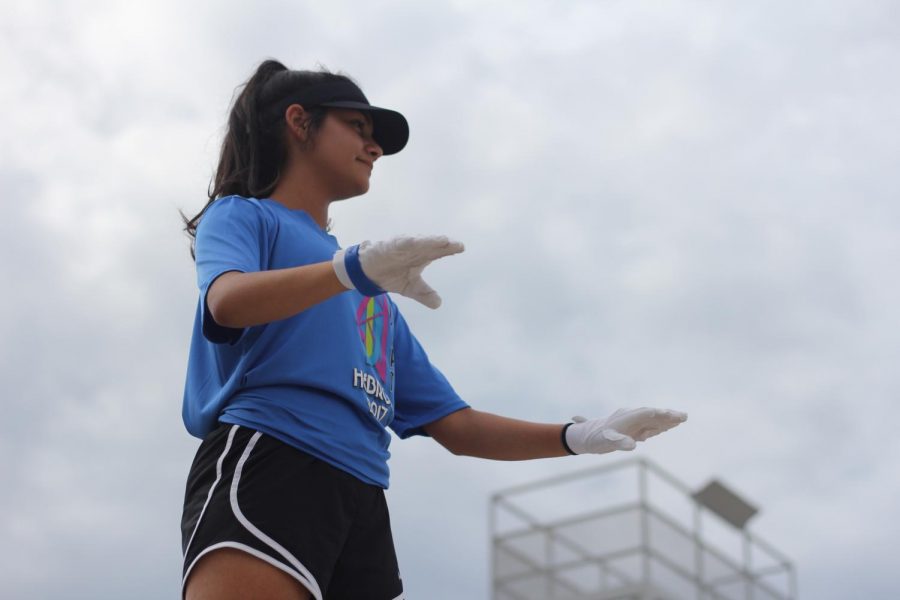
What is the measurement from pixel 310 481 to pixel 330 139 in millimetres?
1114

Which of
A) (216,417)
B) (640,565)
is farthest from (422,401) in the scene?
(640,565)

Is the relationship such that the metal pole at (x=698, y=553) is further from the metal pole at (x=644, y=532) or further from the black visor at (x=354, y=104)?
the black visor at (x=354, y=104)

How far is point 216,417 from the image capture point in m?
3.65

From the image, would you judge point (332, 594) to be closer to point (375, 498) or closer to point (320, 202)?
point (375, 498)

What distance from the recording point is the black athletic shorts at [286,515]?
3.35 metres

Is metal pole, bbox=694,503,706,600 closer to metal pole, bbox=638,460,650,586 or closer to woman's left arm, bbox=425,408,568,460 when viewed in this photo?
metal pole, bbox=638,460,650,586

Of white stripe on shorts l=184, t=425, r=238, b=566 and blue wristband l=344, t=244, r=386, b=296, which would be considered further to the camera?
white stripe on shorts l=184, t=425, r=238, b=566

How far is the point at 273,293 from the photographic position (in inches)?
128

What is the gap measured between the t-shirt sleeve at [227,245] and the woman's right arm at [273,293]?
0.12 m

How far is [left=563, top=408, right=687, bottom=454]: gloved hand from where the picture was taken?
3916mm

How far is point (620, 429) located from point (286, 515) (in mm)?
1083

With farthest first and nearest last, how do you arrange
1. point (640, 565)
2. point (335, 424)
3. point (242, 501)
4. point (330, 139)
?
point (640, 565) < point (330, 139) < point (335, 424) < point (242, 501)

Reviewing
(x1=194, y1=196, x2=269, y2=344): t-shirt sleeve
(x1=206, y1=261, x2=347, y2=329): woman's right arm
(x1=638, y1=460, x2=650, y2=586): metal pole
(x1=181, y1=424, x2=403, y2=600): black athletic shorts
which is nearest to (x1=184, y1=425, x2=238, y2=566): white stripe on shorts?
(x1=181, y1=424, x2=403, y2=600): black athletic shorts

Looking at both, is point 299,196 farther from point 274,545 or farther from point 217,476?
point 274,545
